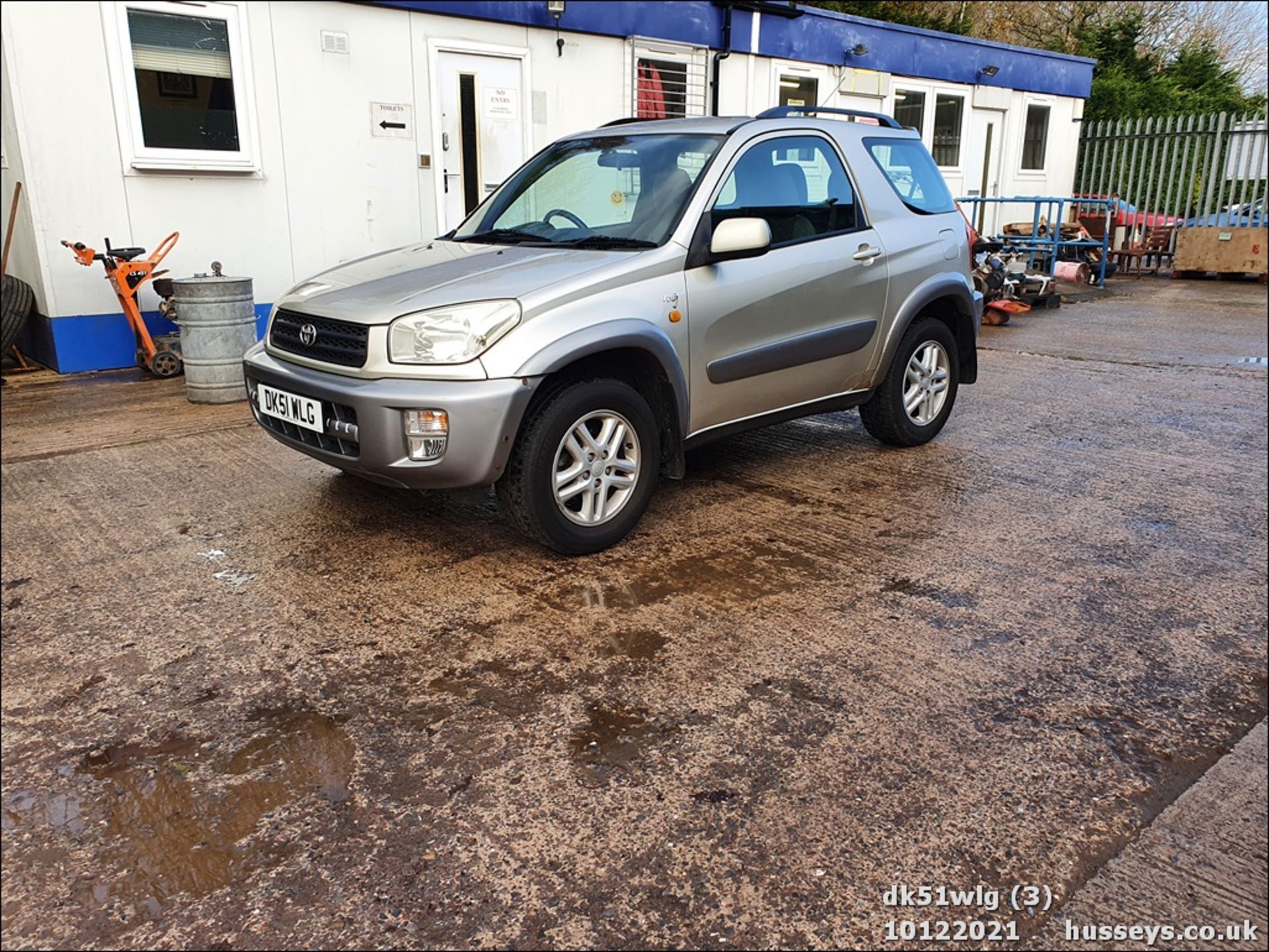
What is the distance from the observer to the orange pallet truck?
23.6 feet

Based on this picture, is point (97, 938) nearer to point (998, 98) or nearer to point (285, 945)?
point (285, 945)

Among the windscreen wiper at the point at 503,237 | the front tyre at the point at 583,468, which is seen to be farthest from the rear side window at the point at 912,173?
the front tyre at the point at 583,468

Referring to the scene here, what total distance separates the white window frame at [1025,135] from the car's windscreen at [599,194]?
46.0 feet

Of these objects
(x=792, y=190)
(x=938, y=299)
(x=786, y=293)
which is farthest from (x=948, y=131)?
(x=786, y=293)

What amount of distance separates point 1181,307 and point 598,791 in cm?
1256

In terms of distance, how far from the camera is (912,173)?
548 cm

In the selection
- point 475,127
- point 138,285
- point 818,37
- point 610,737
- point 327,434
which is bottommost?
point 610,737

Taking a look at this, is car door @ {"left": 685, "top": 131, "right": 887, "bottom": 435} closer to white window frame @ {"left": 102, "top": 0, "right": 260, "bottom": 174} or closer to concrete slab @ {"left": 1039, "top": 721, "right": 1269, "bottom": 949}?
concrete slab @ {"left": 1039, "top": 721, "right": 1269, "bottom": 949}

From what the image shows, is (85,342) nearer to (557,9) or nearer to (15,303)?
(15,303)

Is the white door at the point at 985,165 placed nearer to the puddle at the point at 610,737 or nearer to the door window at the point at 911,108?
the door window at the point at 911,108

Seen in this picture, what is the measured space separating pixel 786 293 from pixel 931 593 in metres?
1.57

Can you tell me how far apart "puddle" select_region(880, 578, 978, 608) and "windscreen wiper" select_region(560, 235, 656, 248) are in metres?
1.67

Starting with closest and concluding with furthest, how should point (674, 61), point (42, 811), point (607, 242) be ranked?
point (42, 811)
point (607, 242)
point (674, 61)

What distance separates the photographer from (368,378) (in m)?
3.61
